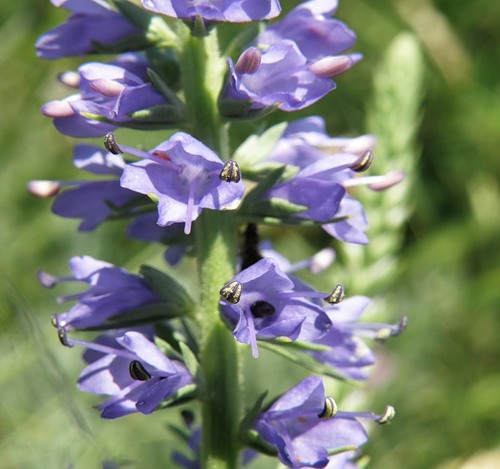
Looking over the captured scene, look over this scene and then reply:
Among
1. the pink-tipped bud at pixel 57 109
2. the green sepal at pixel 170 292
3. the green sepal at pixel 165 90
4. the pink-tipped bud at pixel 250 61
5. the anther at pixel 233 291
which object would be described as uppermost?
the pink-tipped bud at pixel 250 61

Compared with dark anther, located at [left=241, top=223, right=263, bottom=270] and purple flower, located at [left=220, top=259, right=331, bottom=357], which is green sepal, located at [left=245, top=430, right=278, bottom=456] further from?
dark anther, located at [left=241, top=223, right=263, bottom=270]

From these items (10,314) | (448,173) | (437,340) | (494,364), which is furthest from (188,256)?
(448,173)

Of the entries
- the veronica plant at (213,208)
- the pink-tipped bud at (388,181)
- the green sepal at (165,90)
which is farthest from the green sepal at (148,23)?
the pink-tipped bud at (388,181)

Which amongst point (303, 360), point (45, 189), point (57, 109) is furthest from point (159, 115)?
point (303, 360)

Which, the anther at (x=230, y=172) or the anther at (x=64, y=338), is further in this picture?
the anther at (x=64, y=338)

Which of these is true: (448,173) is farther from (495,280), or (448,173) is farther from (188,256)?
(188,256)

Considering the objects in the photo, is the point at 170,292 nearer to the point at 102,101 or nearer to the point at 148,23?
the point at 102,101

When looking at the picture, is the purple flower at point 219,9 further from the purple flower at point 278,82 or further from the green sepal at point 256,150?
the green sepal at point 256,150
